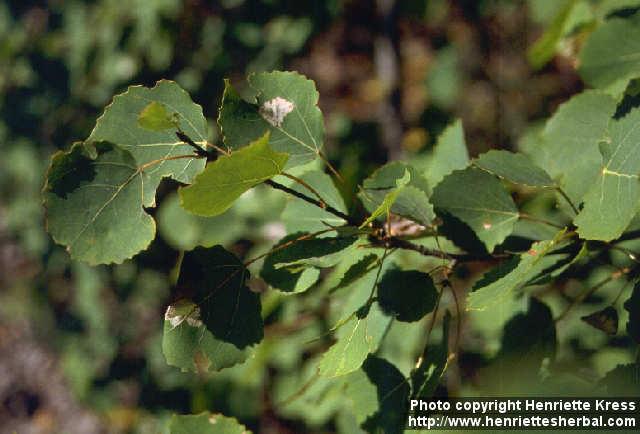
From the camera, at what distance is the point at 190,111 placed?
0.81 metres

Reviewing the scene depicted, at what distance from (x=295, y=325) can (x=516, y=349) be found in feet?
2.56

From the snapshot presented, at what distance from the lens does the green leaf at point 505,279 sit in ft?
2.39

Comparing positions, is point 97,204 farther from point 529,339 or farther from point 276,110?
point 529,339

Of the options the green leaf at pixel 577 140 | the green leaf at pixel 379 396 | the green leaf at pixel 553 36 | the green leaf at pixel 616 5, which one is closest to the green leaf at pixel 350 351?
the green leaf at pixel 379 396

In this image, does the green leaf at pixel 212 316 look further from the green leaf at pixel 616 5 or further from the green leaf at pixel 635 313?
the green leaf at pixel 616 5

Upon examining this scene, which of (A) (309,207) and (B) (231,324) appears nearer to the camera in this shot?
(B) (231,324)

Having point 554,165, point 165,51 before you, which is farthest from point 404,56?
point 554,165

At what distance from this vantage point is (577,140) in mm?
1060

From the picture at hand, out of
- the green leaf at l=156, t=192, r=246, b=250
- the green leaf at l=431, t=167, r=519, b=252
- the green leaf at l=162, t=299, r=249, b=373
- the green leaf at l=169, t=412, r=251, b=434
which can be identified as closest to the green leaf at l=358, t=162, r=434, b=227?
the green leaf at l=431, t=167, r=519, b=252

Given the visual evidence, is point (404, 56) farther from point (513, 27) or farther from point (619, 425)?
point (619, 425)

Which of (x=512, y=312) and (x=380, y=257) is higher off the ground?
(x=380, y=257)

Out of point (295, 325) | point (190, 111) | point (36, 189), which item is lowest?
point (36, 189)

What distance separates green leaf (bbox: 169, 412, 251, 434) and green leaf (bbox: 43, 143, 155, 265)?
29 centimetres

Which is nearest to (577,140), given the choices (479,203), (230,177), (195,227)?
(479,203)
